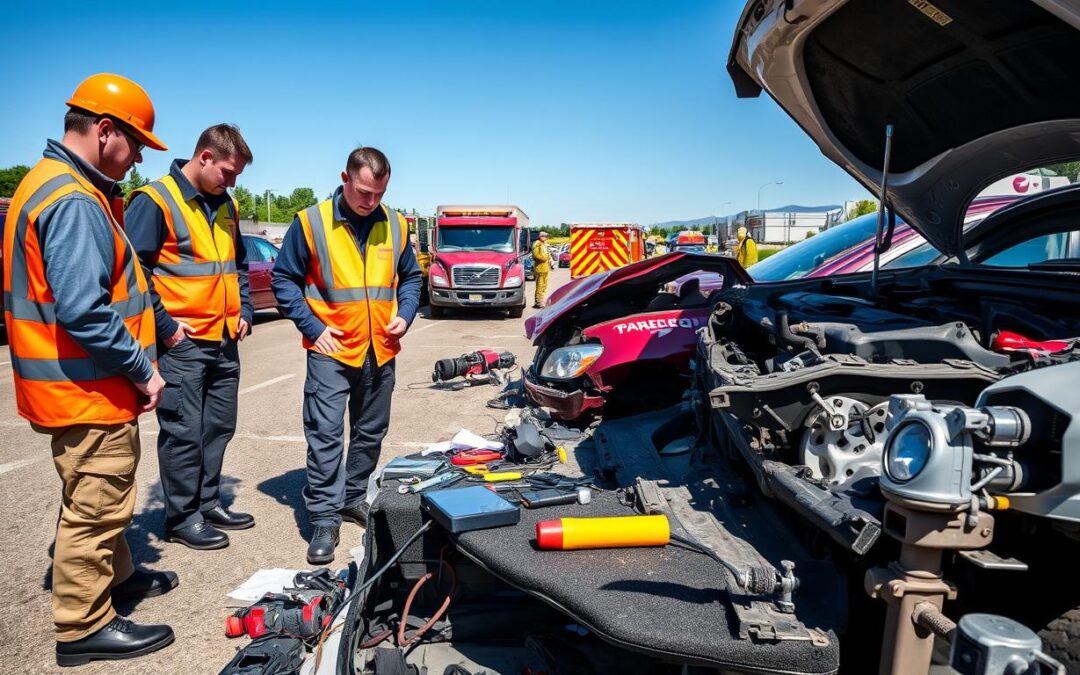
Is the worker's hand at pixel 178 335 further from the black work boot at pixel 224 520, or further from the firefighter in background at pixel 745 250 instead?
the firefighter in background at pixel 745 250

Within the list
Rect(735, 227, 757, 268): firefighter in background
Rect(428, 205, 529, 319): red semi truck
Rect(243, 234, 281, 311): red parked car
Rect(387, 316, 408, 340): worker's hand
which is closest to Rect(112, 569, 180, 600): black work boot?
Rect(387, 316, 408, 340): worker's hand

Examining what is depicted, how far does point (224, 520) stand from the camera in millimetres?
3684

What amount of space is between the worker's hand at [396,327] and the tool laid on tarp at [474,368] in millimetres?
3167

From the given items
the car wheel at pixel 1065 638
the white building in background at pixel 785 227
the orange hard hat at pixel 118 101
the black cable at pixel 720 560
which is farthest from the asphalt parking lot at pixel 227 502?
the white building in background at pixel 785 227

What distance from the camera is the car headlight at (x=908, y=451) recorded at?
141 centimetres

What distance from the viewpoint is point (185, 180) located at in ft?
11.1

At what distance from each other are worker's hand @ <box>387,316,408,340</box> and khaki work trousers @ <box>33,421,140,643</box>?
1.32 metres

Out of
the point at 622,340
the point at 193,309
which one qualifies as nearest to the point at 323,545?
the point at 193,309

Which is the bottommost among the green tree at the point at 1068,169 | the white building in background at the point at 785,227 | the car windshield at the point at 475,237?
the green tree at the point at 1068,169

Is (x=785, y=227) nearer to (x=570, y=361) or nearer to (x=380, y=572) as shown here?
(x=570, y=361)

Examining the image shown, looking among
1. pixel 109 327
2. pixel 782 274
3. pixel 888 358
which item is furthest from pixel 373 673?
pixel 782 274

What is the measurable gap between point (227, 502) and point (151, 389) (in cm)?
173

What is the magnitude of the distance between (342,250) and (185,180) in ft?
2.85

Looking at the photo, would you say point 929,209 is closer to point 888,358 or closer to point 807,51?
point 807,51
